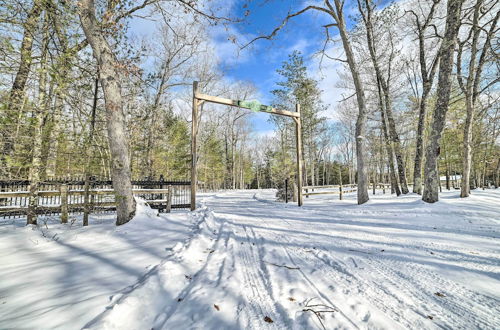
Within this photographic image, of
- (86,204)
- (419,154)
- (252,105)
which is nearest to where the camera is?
(86,204)

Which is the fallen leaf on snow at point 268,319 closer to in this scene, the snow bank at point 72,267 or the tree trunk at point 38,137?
the snow bank at point 72,267

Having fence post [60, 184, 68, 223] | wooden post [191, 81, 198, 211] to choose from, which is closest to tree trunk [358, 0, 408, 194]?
wooden post [191, 81, 198, 211]

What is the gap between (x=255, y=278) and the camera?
2383mm

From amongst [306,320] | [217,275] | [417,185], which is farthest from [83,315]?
[417,185]

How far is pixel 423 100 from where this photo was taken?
9.51 metres

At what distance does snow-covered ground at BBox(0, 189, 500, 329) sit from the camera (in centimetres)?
162

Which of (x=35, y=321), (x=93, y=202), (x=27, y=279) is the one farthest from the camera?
(x=93, y=202)

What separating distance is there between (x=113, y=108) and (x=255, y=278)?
4.66m

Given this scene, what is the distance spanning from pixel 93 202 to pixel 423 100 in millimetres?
13527

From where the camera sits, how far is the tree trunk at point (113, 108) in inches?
176

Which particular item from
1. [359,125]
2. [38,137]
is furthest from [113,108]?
[359,125]

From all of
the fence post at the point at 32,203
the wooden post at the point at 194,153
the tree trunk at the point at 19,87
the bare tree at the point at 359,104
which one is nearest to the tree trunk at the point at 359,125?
the bare tree at the point at 359,104

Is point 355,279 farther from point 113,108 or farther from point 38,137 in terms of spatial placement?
point 38,137

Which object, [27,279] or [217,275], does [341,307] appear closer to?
[217,275]
